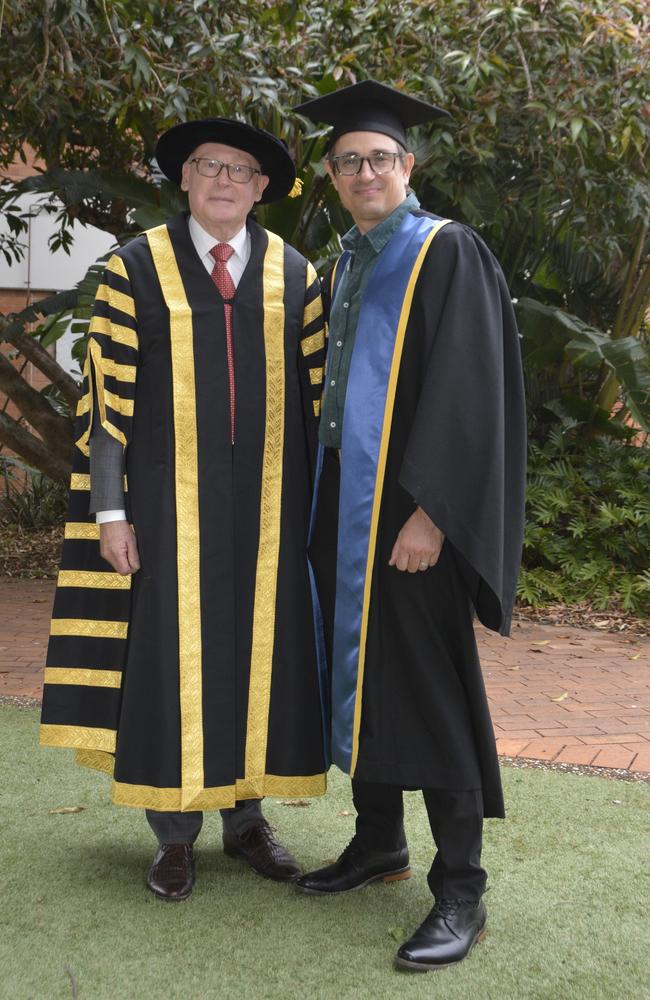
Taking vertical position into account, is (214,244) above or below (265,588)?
above

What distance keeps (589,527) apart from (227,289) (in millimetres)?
5247

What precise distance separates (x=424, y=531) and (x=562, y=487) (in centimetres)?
559

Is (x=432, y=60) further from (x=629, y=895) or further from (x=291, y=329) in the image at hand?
(x=629, y=895)

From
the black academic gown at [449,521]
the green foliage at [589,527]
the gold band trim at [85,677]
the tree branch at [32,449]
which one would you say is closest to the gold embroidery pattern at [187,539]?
the gold band trim at [85,677]

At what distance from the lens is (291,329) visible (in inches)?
118

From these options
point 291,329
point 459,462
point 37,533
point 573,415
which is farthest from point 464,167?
point 37,533

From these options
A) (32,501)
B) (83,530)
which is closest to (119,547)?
(83,530)

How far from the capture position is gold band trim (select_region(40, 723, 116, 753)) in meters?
2.94

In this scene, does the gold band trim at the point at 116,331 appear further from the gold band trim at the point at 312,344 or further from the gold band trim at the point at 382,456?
the gold band trim at the point at 382,456

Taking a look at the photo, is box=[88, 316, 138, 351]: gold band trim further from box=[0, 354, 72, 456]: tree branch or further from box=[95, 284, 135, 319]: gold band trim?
box=[0, 354, 72, 456]: tree branch

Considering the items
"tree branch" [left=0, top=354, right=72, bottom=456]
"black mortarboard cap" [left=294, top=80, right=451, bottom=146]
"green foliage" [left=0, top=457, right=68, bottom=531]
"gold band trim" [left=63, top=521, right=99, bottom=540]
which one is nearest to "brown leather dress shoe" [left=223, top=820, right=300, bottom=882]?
"gold band trim" [left=63, top=521, right=99, bottom=540]

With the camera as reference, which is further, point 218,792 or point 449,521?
point 218,792

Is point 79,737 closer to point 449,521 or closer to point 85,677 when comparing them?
point 85,677

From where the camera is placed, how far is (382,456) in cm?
269
